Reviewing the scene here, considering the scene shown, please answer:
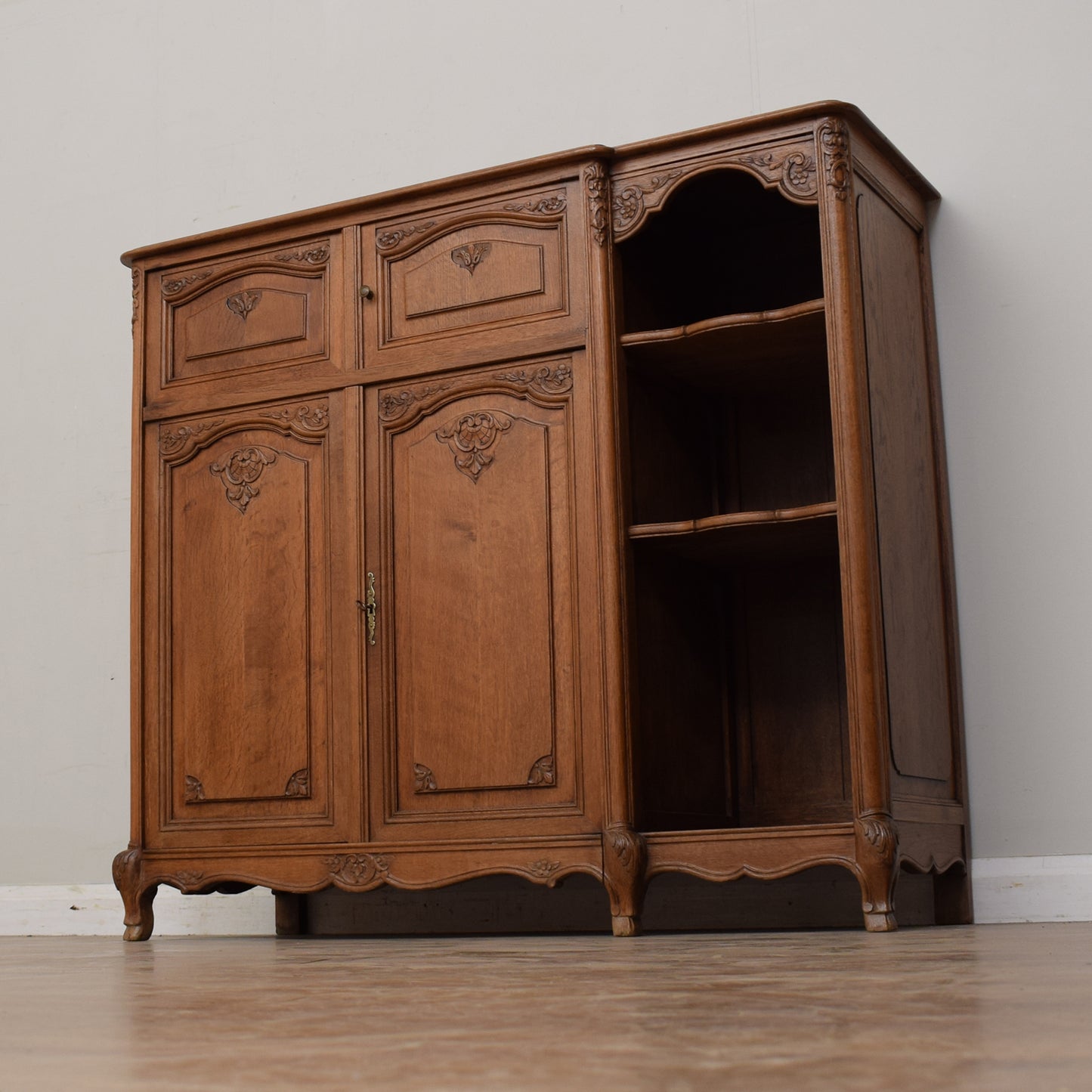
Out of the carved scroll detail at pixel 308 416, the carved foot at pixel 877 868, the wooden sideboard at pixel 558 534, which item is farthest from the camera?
the carved scroll detail at pixel 308 416

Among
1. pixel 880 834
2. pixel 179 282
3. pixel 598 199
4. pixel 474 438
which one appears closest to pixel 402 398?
pixel 474 438

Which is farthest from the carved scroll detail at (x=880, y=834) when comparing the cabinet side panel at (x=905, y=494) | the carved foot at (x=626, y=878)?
the carved foot at (x=626, y=878)

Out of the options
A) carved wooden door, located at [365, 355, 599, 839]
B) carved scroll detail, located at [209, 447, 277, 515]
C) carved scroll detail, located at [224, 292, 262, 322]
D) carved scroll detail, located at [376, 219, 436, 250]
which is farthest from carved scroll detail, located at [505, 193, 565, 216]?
carved scroll detail, located at [209, 447, 277, 515]

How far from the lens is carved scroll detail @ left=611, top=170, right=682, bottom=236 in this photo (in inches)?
115

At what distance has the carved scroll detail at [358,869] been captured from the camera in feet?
9.65

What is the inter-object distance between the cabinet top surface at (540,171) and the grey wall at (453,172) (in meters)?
0.30

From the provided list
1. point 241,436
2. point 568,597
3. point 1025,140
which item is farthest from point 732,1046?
point 1025,140

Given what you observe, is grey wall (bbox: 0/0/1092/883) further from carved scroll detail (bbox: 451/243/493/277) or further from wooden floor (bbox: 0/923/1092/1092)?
wooden floor (bbox: 0/923/1092/1092)

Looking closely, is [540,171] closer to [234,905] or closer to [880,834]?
[880,834]

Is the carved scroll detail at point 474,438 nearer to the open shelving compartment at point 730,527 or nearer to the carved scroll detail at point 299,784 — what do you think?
the open shelving compartment at point 730,527

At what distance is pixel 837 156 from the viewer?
277 cm

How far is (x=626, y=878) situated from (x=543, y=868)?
7.4 inches

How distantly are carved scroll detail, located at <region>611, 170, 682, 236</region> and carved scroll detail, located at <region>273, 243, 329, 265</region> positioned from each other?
2.32ft

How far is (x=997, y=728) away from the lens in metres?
3.08
